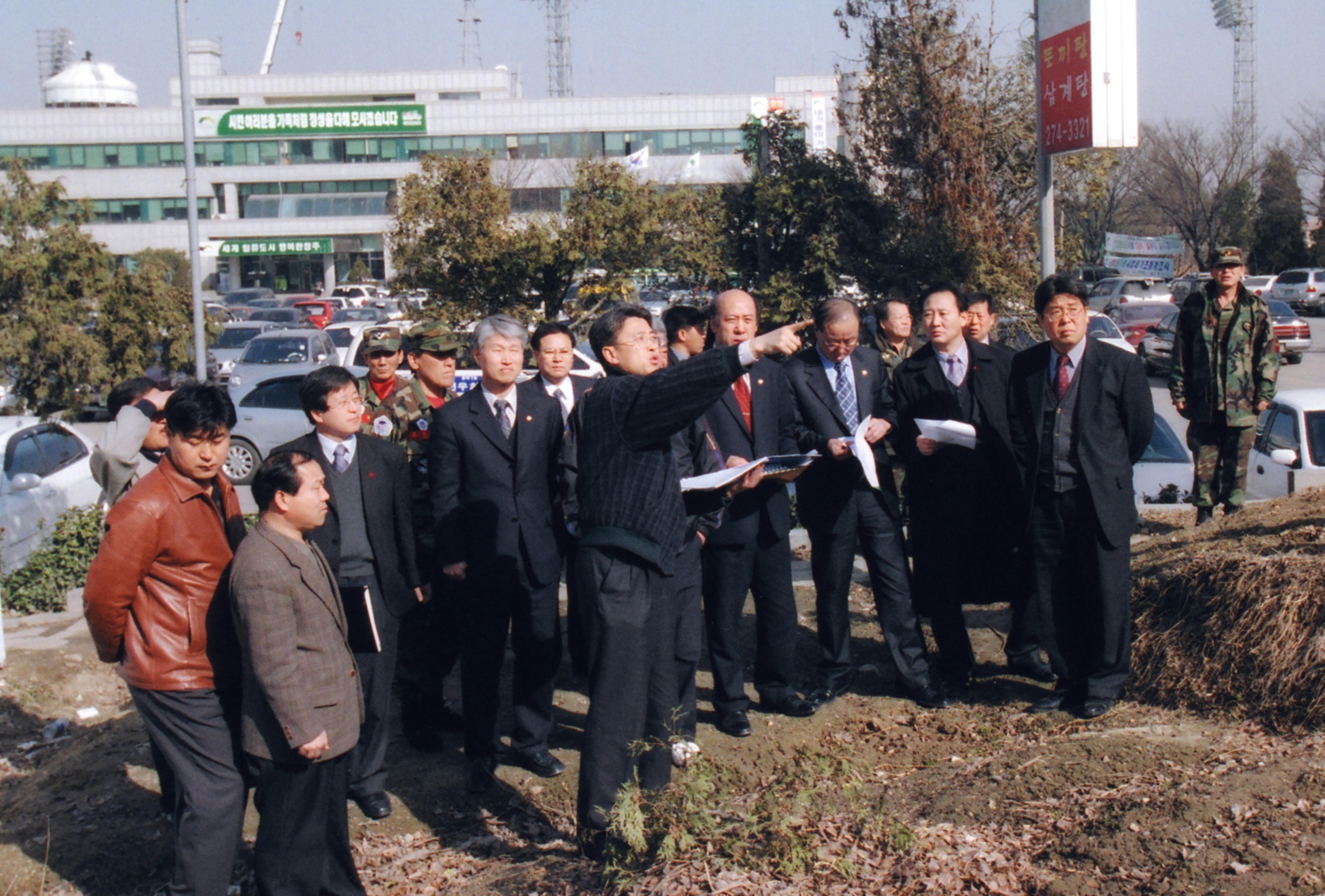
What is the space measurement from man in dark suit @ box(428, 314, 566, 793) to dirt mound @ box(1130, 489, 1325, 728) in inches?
106

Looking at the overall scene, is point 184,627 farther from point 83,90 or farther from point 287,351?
point 83,90

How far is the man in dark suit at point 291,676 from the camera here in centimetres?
370

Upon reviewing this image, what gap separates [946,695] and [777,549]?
42.9 inches

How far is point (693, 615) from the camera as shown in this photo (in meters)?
4.88

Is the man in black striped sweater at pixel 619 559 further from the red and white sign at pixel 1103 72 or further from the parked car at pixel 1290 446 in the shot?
the parked car at pixel 1290 446

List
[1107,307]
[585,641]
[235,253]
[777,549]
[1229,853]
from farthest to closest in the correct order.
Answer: [235,253], [1107,307], [777,549], [585,641], [1229,853]

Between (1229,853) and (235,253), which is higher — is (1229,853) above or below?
below

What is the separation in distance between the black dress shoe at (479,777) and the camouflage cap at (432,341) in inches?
80.6

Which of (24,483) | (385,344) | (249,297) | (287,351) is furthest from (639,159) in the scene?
(385,344)

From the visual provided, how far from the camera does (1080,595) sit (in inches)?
203

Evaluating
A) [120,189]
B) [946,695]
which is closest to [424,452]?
[946,695]

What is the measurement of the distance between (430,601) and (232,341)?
2466cm

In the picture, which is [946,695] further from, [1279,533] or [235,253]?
[235,253]

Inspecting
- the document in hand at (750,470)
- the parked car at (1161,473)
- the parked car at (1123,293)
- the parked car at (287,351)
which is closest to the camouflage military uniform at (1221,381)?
the parked car at (1161,473)
